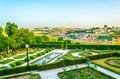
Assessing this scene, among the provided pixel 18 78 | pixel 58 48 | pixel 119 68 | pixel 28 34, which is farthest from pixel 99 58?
pixel 28 34

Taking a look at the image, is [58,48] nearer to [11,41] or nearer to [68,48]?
[68,48]

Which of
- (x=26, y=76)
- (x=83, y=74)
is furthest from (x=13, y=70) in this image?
(x=83, y=74)

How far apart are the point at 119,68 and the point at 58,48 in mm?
22428

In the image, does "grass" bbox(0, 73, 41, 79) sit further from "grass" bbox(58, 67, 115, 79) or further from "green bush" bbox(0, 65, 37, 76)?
"grass" bbox(58, 67, 115, 79)

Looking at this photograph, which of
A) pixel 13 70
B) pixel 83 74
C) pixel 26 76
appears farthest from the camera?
pixel 13 70

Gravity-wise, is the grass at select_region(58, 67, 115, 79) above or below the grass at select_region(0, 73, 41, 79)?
above

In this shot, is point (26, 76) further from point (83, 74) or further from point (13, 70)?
point (83, 74)

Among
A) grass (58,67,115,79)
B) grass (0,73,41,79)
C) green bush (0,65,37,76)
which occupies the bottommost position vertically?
grass (0,73,41,79)

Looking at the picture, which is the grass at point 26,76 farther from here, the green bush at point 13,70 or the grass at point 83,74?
the grass at point 83,74

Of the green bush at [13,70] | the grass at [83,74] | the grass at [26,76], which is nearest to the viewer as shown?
the grass at [83,74]

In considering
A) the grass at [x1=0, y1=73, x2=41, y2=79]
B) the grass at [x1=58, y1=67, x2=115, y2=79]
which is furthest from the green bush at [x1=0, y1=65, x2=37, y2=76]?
the grass at [x1=58, y1=67, x2=115, y2=79]

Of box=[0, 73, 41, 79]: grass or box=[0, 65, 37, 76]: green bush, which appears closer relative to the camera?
box=[0, 73, 41, 79]: grass

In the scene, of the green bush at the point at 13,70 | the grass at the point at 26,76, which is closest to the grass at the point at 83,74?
the grass at the point at 26,76

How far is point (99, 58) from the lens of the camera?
2125cm
